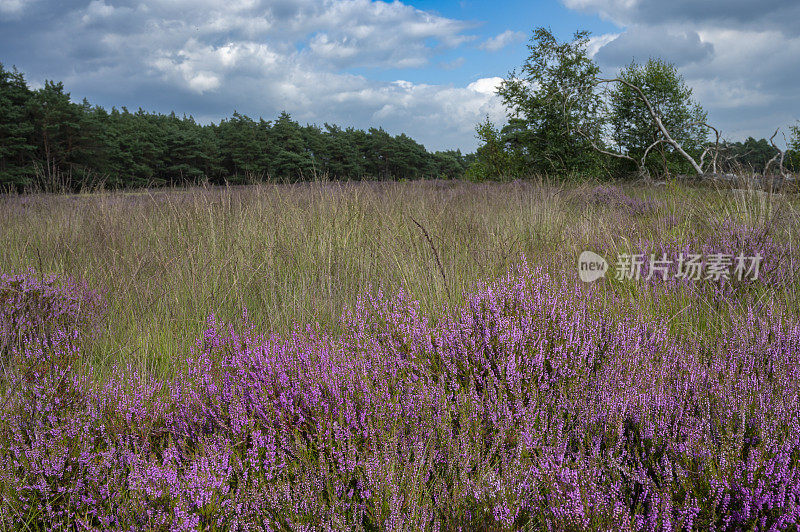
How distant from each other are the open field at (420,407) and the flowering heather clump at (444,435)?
0.01 m

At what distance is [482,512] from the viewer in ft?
4.24

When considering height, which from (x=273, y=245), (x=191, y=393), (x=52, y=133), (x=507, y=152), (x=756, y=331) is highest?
(x=52, y=133)

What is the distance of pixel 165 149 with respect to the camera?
4078 cm

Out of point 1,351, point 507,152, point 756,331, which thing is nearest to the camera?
point 756,331

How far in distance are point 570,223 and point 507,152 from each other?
9.34 meters

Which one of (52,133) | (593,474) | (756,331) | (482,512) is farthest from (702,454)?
(52,133)

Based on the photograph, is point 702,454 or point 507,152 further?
point 507,152

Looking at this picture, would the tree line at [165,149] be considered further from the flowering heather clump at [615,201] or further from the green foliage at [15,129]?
the flowering heather clump at [615,201]

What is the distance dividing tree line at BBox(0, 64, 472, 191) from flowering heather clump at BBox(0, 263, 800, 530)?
22.4 ft

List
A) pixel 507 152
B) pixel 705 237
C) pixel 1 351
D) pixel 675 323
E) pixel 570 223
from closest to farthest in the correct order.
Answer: pixel 1 351 → pixel 675 323 → pixel 705 237 → pixel 570 223 → pixel 507 152

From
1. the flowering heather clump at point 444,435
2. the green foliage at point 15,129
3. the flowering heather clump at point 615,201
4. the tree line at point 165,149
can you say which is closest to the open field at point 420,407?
the flowering heather clump at point 444,435

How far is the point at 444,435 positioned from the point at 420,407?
16 cm

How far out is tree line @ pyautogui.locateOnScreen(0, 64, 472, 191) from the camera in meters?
23.2

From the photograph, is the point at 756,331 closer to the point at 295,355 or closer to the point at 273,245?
the point at 295,355
